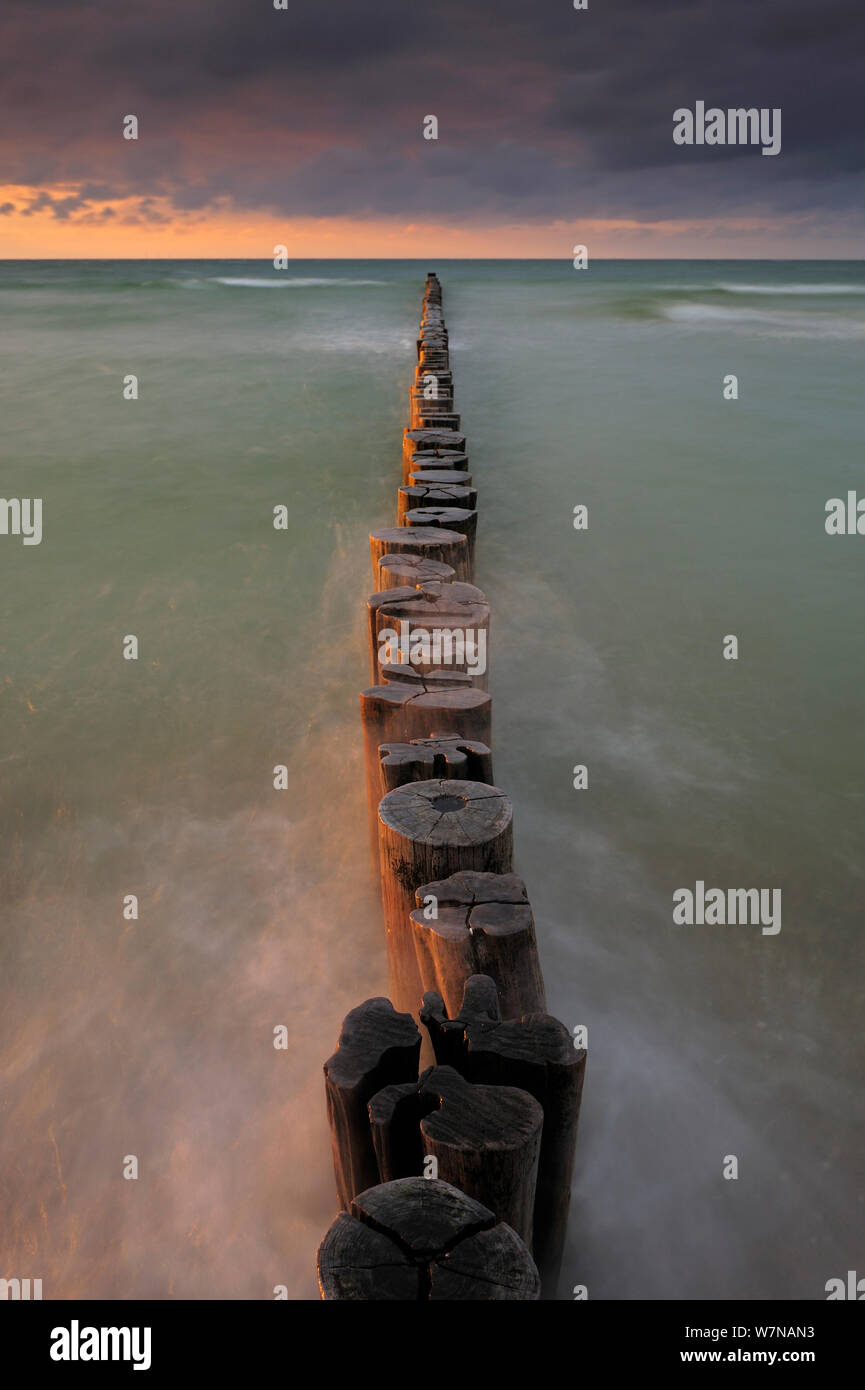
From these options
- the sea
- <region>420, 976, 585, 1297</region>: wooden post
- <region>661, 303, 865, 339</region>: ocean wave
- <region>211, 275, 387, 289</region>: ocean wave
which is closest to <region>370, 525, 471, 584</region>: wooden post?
the sea

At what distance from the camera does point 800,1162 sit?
239 centimetres

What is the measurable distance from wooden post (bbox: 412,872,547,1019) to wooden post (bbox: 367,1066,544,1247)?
32 centimetres

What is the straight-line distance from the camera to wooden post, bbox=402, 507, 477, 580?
3.88 m

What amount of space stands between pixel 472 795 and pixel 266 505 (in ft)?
21.2

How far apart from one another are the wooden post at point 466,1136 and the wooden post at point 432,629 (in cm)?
149

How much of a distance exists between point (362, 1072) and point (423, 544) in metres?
2.42

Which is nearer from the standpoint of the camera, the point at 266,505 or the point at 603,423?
the point at 266,505

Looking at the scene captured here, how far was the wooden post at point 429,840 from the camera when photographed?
204cm

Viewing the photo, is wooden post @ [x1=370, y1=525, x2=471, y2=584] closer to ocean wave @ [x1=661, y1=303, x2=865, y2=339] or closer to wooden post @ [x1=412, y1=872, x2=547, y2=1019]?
wooden post @ [x1=412, y1=872, x2=547, y2=1019]

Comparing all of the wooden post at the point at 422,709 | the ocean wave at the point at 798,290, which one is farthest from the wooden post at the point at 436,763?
the ocean wave at the point at 798,290

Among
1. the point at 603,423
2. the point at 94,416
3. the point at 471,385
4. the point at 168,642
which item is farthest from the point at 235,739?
the point at 471,385

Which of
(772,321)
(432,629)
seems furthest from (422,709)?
(772,321)
